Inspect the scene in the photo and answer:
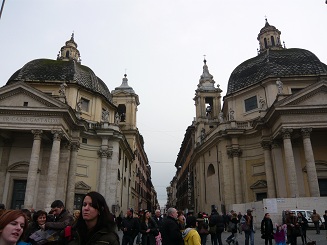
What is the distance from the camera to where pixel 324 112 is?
2573 centimetres

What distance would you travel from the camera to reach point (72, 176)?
95.6 ft

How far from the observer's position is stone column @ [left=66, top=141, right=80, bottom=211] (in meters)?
28.3

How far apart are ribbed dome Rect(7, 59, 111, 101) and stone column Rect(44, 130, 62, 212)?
8793 mm

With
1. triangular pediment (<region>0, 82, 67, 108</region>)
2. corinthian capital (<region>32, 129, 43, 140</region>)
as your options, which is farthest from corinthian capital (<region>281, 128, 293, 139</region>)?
corinthian capital (<region>32, 129, 43, 140</region>)

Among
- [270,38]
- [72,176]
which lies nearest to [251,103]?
[270,38]

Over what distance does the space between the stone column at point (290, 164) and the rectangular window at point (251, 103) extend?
28.6ft

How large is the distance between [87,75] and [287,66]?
23.9 m

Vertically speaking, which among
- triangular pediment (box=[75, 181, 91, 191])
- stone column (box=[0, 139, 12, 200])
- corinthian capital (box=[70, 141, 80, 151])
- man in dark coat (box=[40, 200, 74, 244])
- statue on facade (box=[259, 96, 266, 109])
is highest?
statue on facade (box=[259, 96, 266, 109])

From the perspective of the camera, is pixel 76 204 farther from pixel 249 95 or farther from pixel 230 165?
pixel 249 95

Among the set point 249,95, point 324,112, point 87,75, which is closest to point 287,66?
point 249,95

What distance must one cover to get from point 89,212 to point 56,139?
79.4 feet

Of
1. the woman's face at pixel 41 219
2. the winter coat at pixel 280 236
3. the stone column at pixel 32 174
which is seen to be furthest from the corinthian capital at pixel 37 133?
the winter coat at pixel 280 236

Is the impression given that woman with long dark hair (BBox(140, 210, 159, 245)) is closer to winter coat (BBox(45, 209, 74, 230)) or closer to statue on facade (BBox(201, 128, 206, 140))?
winter coat (BBox(45, 209, 74, 230))

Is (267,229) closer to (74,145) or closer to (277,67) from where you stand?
(74,145)
